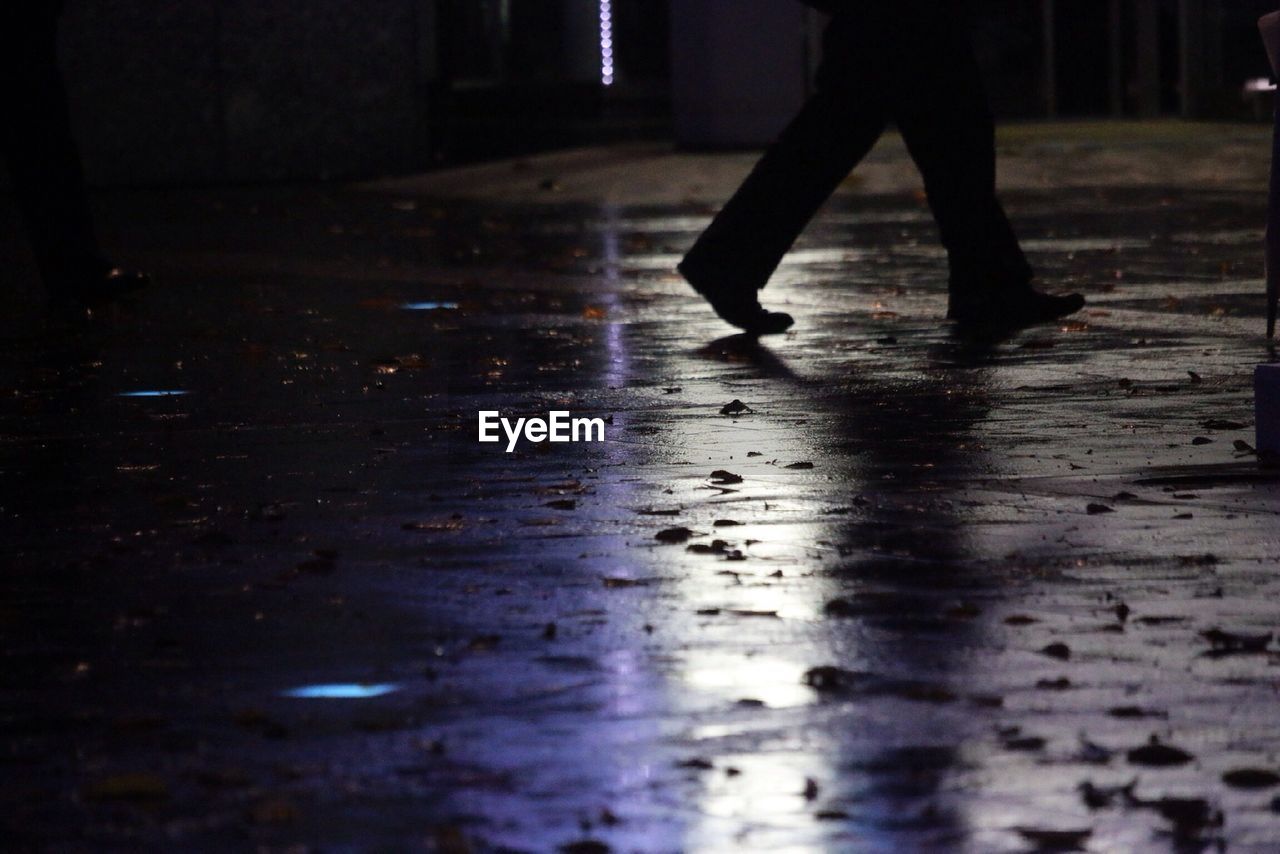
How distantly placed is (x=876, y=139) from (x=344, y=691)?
478 centimetres

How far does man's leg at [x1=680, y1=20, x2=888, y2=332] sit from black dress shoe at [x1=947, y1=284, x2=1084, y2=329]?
639 millimetres

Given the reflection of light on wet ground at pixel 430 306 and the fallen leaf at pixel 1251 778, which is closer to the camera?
the fallen leaf at pixel 1251 778

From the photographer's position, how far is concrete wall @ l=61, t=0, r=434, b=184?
1952 cm

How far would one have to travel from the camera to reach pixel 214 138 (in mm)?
A: 20016

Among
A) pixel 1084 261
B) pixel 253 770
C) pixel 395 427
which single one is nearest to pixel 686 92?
pixel 1084 261

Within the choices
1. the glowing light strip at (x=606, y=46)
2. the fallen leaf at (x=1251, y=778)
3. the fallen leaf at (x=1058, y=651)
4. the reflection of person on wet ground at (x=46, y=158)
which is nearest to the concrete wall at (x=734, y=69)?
the glowing light strip at (x=606, y=46)

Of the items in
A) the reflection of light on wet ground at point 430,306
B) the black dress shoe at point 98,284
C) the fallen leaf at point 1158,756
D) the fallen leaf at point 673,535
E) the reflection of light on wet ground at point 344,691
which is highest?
the black dress shoe at point 98,284

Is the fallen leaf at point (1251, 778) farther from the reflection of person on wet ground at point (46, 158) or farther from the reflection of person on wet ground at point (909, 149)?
the reflection of person on wet ground at point (46, 158)

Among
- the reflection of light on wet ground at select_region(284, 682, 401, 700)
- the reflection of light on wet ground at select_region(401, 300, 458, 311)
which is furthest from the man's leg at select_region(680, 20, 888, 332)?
the reflection of light on wet ground at select_region(284, 682, 401, 700)

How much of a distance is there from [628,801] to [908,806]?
1.16 feet

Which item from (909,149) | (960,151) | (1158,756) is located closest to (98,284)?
(909,149)

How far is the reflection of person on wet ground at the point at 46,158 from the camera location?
939 centimetres

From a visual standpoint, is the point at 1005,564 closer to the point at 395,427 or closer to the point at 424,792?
the point at 424,792

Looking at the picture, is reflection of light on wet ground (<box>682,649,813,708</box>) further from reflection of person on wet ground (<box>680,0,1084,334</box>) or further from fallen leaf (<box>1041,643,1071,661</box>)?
reflection of person on wet ground (<box>680,0,1084,334</box>)
